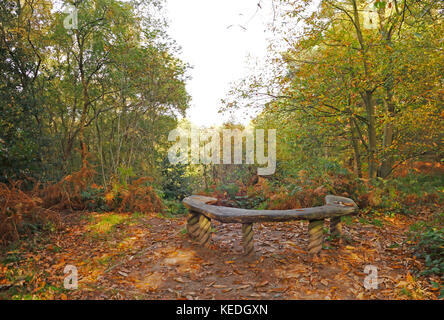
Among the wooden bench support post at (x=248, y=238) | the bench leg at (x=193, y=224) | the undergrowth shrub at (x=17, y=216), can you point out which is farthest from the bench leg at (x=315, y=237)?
the undergrowth shrub at (x=17, y=216)

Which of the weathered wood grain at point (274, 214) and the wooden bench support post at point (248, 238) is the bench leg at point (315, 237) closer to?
the weathered wood grain at point (274, 214)

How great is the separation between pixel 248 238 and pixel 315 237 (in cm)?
92

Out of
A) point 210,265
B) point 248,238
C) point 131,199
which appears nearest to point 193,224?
point 210,265

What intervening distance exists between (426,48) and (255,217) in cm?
518

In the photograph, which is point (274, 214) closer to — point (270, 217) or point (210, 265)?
point (270, 217)

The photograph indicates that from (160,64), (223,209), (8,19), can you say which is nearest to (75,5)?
(8,19)

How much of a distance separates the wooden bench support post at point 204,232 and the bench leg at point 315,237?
1.52 metres

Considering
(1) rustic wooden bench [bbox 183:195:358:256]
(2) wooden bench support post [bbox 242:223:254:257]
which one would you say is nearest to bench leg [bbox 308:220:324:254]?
(1) rustic wooden bench [bbox 183:195:358:256]

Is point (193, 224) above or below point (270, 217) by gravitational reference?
below

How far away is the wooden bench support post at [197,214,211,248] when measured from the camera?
418cm

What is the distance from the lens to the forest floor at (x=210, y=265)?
2.89 meters

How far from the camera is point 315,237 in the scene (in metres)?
3.70

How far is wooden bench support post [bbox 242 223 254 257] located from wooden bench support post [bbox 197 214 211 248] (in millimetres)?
704

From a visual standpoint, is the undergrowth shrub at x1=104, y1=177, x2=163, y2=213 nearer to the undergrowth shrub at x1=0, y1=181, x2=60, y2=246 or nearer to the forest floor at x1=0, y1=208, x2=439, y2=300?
the forest floor at x1=0, y1=208, x2=439, y2=300
